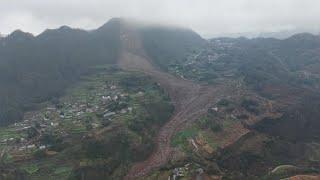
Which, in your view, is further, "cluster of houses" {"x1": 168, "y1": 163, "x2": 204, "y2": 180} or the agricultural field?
the agricultural field

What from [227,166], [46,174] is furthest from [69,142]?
[227,166]

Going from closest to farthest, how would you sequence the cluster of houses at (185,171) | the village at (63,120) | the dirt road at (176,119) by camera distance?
the cluster of houses at (185,171)
the dirt road at (176,119)
the village at (63,120)

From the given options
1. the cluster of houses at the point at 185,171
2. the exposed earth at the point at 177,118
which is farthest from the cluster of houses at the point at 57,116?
the cluster of houses at the point at 185,171

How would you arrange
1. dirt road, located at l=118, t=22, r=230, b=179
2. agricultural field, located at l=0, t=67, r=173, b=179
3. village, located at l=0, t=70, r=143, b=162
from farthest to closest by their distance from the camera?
village, located at l=0, t=70, r=143, b=162, dirt road, located at l=118, t=22, r=230, b=179, agricultural field, located at l=0, t=67, r=173, b=179

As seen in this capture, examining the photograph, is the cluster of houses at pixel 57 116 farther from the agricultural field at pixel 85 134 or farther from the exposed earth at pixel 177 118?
the exposed earth at pixel 177 118

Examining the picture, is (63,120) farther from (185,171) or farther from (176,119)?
(185,171)

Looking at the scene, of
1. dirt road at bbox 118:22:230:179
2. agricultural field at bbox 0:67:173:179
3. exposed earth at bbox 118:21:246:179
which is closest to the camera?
agricultural field at bbox 0:67:173:179

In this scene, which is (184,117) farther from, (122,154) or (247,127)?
(122,154)

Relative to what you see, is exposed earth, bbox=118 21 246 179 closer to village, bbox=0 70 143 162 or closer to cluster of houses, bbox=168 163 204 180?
cluster of houses, bbox=168 163 204 180

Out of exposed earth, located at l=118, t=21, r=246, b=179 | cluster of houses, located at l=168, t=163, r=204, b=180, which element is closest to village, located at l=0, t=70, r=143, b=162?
exposed earth, located at l=118, t=21, r=246, b=179

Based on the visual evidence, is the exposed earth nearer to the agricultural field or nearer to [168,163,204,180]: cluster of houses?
the agricultural field

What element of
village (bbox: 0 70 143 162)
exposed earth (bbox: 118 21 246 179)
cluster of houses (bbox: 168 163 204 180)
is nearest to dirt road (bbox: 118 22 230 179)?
exposed earth (bbox: 118 21 246 179)
